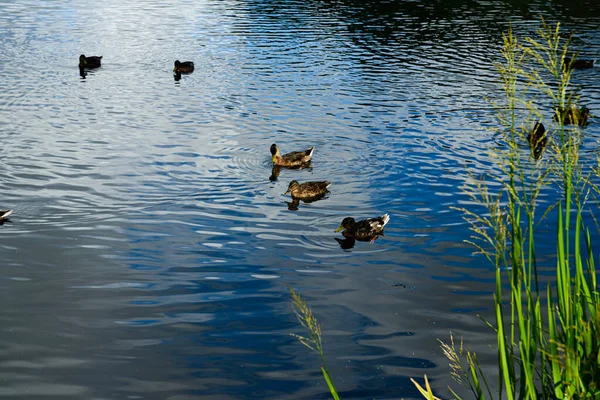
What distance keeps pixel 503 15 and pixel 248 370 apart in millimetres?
42585

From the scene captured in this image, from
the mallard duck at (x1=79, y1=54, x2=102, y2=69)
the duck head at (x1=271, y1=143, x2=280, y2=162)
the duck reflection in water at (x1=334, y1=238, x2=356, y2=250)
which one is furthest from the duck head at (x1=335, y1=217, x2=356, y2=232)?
the mallard duck at (x1=79, y1=54, x2=102, y2=69)

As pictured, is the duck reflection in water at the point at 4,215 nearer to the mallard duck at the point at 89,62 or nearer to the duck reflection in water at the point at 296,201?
the duck reflection in water at the point at 296,201

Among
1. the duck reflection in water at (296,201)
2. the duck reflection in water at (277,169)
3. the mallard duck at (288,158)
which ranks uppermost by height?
the mallard duck at (288,158)

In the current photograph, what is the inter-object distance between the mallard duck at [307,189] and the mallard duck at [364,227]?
7.02ft

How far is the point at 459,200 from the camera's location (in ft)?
51.3

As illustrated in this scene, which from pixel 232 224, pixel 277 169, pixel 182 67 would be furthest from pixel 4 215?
pixel 182 67

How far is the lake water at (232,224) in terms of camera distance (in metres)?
9.45

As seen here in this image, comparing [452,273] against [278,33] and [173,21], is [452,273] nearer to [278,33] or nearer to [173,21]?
[278,33]

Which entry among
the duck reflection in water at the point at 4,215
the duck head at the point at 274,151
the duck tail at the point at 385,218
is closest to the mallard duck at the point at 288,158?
the duck head at the point at 274,151

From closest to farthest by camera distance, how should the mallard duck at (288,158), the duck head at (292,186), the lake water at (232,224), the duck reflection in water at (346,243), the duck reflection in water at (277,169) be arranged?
the lake water at (232,224)
the duck reflection in water at (346,243)
the duck head at (292,186)
the duck reflection in water at (277,169)
the mallard duck at (288,158)

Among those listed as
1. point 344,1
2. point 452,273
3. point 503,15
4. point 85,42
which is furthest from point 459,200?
point 344,1

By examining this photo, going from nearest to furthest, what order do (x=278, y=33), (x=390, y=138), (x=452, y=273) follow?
(x=452, y=273) < (x=390, y=138) < (x=278, y=33)

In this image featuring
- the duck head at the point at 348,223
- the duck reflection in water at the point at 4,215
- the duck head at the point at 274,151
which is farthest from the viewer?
the duck head at the point at 274,151

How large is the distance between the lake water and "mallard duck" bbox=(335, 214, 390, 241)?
0.79 ft
